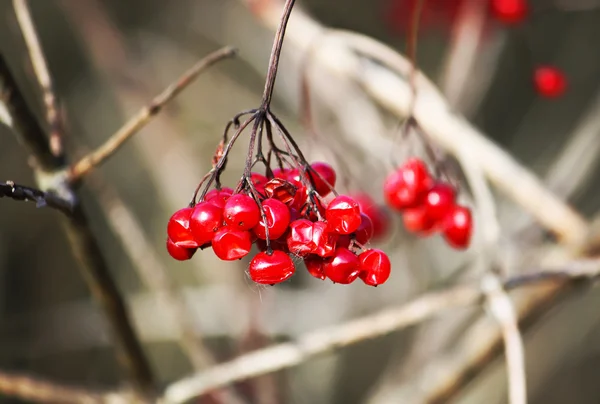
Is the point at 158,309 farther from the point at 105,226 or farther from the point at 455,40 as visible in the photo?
the point at 455,40

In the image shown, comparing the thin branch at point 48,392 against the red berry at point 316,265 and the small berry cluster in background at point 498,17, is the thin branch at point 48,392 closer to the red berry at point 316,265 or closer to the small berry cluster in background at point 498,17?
the red berry at point 316,265

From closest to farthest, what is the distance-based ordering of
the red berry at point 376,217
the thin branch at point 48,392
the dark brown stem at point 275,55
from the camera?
1. the dark brown stem at point 275,55
2. the thin branch at point 48,392
3. the red berry at point 376,217

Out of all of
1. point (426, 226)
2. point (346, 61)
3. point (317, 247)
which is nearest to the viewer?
point (317, 247)

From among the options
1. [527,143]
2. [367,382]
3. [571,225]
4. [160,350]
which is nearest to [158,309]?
[160,350]

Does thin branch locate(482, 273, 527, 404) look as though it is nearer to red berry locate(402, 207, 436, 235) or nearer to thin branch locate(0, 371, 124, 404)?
red berry locate(402, 207, 436, 235)

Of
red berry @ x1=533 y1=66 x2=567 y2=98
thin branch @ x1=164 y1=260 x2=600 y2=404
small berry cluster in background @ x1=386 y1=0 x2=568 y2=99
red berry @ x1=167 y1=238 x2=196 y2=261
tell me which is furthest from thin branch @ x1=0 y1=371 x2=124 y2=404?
red berry @ x1=533 y1=66 x2=567 y2=98

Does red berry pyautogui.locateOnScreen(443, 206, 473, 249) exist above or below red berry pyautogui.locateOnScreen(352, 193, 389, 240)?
below

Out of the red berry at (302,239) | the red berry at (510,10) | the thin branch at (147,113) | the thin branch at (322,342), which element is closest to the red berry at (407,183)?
the thin branch at (322,342)
